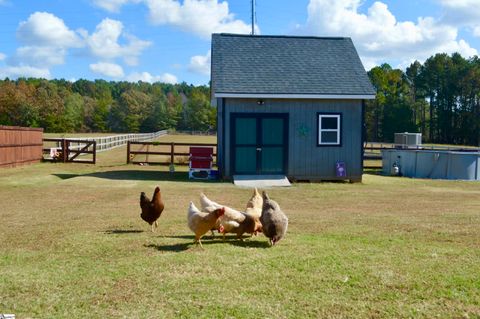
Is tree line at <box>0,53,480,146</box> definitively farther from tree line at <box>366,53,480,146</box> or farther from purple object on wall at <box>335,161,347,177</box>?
purple object on wall at <box>335,161,347,177</box>

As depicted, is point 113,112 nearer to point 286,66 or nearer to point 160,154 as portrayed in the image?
point 160,154

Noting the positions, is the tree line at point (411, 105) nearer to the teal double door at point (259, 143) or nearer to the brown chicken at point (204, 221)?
the teal double door at point (259, 143)

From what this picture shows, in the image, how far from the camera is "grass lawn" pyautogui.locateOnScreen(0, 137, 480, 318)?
180 inches

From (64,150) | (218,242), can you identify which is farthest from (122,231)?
(64,150)

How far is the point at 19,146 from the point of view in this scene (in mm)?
21266

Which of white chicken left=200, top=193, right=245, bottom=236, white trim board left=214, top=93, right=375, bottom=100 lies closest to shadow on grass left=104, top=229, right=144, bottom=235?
white chicken left=200, top=193, right=245, bottom=236

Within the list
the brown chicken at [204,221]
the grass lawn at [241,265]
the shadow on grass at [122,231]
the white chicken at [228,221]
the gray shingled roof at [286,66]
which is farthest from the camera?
the gray shingled roof at [286,66]

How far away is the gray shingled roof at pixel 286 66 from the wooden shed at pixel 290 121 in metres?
0.03

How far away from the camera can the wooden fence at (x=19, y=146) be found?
20.0 meters

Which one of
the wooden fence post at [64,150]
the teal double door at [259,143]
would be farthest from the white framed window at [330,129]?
the wooden fence post at [64,150]

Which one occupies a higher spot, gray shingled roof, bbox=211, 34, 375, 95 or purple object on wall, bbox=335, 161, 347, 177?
gray shingled roof, bbox=211, 34, 375, 95

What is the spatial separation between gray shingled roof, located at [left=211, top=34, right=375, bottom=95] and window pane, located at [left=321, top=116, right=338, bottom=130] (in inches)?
36.3

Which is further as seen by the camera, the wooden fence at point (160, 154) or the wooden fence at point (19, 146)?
the wooden fence at point (160, 154)

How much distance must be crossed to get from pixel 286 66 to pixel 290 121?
2328 mm
